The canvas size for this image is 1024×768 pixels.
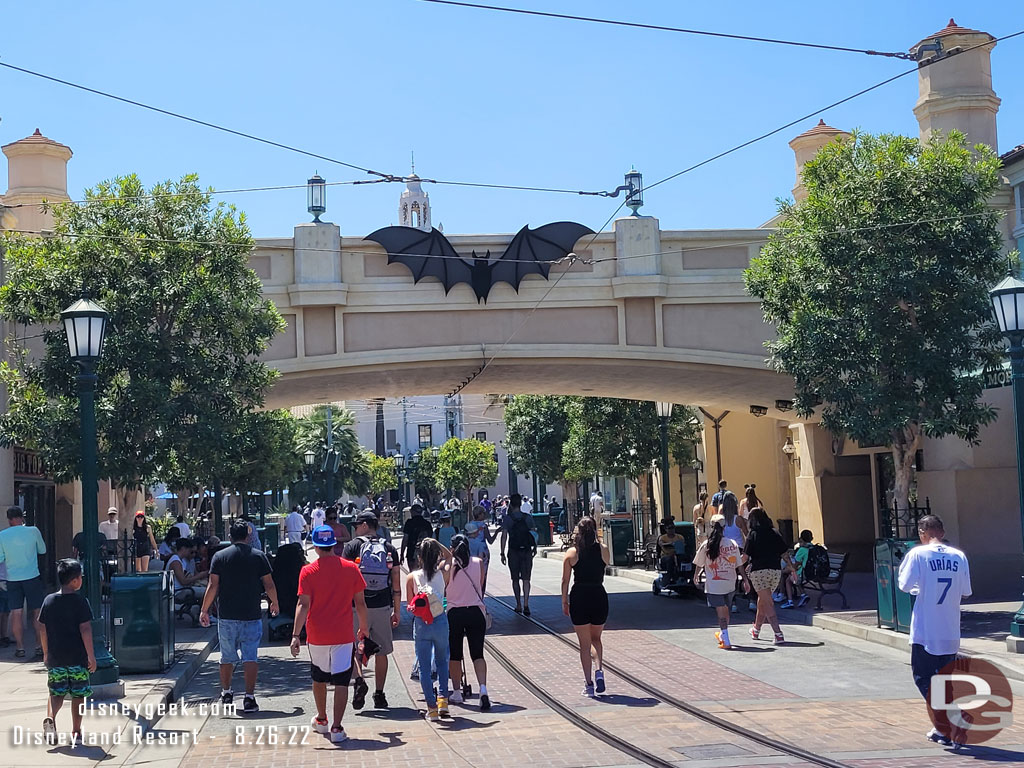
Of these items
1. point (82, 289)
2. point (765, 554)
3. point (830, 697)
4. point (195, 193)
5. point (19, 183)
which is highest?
point (19, 183)

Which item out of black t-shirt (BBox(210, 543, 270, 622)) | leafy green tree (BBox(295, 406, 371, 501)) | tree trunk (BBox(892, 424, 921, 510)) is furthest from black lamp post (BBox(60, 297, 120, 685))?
leafy green tree (BBox(295, 406, 371, 501))

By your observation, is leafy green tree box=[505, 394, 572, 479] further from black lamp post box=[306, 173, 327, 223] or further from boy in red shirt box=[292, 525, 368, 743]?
boy in red shirt box=[292, 525, 368, 743]

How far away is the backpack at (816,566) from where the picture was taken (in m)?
18.9

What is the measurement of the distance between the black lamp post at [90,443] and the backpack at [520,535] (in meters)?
8.07

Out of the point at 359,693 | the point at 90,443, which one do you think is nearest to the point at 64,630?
the point at 359,693

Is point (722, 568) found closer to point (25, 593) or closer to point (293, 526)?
point (25, 593)

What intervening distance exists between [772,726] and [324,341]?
13.2 m

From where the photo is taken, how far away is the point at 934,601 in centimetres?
917

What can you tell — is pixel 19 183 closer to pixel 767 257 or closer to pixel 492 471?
pixel 767 257

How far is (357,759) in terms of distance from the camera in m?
8.92

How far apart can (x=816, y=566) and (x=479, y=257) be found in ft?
25.7

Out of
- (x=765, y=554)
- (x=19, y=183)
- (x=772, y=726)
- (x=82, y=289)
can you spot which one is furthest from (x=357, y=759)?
(x=19, y=183)

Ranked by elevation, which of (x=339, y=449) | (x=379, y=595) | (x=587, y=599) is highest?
(x=339, y=449)

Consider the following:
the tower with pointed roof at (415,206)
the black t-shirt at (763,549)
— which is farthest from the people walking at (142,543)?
the tower with pointed roof at (415,206)
